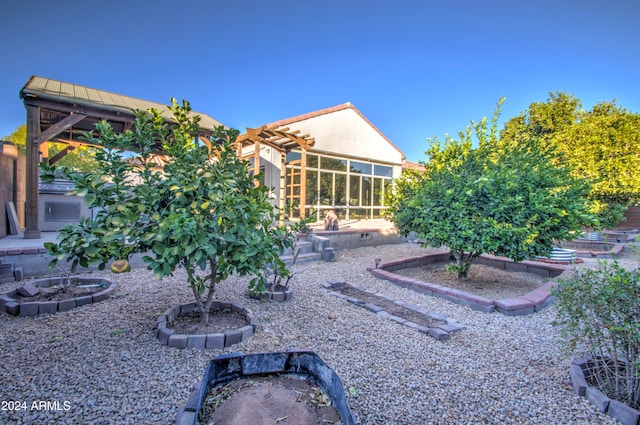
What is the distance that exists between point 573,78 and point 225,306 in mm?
14105

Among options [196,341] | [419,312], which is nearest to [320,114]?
[419,312]

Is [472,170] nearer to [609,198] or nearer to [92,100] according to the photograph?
[92,100]

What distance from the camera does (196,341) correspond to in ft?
8.46

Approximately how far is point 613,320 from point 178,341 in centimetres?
343

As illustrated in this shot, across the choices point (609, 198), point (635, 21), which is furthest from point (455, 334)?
point (609, 198)

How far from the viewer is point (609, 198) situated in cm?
1197

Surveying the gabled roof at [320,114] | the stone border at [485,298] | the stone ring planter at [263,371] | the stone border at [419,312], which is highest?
the gabled roof at [320,114]

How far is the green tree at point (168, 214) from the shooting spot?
220 cm

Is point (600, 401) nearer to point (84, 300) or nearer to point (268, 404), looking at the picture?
point (268, 404)

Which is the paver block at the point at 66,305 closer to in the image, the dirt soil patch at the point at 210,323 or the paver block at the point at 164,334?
the dirt soil patch at the point at 210,323

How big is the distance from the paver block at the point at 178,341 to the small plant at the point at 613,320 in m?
3.12

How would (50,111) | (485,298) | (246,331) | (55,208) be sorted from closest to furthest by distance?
(246,331) → (485,298) → (50,111) → (55,208)

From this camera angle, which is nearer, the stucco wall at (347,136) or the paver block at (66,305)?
the paver block at (66,305)

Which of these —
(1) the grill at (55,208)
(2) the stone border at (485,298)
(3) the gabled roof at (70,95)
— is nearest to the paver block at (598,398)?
(2) the stone border at (485,298)
